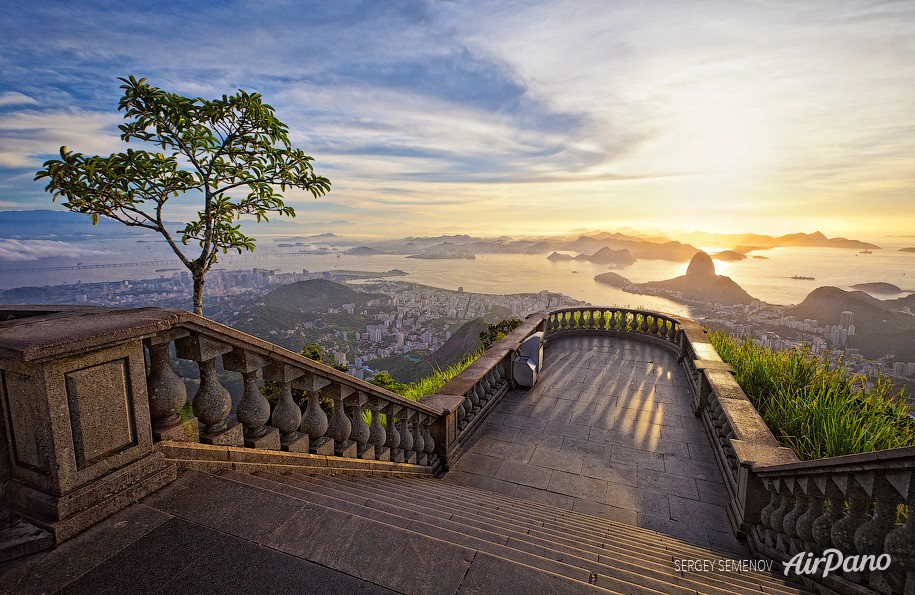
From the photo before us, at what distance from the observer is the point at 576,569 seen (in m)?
1.96

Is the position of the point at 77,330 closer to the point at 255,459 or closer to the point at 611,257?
the point at 255,459

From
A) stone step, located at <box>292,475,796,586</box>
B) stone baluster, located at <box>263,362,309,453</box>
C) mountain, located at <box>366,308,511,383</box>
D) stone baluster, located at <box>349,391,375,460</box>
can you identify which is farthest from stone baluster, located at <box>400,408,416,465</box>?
mountain, located at <box>366,308,511,383</box>

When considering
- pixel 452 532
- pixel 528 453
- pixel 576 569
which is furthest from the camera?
pixel 528 453

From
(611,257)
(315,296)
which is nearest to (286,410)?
(315,296)

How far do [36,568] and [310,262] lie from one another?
77.2 meters

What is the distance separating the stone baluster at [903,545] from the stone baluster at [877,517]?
0.19 ft

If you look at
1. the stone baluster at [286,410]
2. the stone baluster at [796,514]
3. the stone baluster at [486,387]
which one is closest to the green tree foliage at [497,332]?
the stone baluster at [486,387]

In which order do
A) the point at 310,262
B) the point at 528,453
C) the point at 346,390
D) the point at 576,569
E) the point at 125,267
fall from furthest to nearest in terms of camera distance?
the point at 310,262
the point at 125,267
the point at 528,453
the point at 346,390
the point at 576,569

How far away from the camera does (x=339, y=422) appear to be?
333cm

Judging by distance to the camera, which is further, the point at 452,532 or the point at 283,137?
the point at 283,137

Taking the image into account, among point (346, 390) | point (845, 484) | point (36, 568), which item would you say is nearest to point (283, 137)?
point (346, 390)

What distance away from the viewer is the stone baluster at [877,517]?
1990 millimetres

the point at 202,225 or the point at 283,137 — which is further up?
the point at 283,137

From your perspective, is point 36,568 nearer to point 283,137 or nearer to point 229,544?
point 229,544
